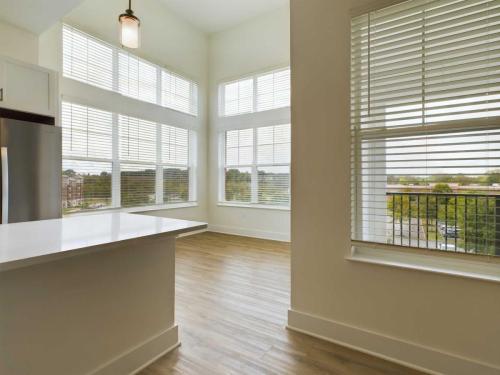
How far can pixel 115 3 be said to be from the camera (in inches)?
170

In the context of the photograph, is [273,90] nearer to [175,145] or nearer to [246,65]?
[246,65]

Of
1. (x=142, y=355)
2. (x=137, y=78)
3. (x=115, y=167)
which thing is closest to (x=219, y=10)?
(x=137, y=78)

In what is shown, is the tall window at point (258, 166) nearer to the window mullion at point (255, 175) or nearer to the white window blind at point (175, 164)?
the window mullion at point (255, 175)

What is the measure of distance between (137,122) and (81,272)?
3.95 meters

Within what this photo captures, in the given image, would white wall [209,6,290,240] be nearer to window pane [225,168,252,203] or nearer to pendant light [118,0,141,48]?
window pane [225,168,252,203]

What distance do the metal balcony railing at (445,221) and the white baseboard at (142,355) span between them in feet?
5.46

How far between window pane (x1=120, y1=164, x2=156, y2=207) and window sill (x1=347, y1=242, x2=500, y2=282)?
13.1 feet

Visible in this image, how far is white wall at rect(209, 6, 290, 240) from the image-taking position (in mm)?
5277

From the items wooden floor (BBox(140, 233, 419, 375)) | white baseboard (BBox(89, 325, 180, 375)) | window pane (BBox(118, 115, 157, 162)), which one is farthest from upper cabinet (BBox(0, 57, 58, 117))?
white baseboard (BBox(89, 325, 180, 375))

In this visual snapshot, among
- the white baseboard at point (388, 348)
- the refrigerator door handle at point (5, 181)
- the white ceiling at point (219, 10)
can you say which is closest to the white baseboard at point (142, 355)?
the white baseboard at point (388, 348)

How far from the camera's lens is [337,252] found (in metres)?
1.92

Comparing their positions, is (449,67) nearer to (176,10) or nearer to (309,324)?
(309,324)

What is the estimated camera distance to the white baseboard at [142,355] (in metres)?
1.51

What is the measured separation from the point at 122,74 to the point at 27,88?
75.3 inches
